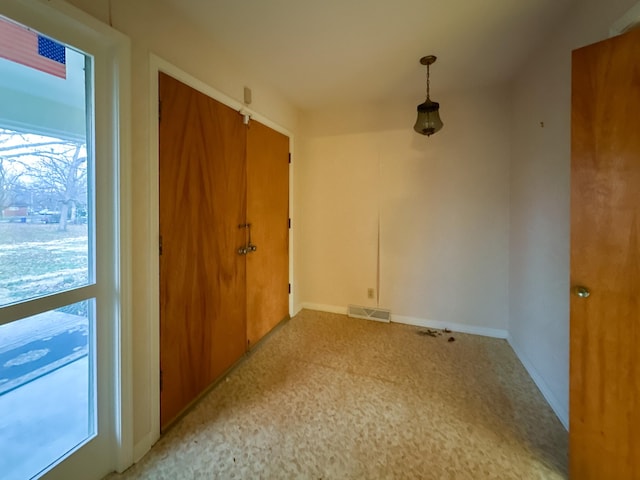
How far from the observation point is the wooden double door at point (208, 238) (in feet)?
5.40

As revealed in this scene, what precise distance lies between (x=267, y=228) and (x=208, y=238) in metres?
0.84

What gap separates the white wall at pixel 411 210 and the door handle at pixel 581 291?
168 centimetres

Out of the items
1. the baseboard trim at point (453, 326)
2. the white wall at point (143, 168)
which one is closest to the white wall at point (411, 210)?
the baseboard trim at point (453, 326)

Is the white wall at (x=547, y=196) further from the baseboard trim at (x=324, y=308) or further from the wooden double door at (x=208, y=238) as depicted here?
the wooden double door at (x=208, y=238)

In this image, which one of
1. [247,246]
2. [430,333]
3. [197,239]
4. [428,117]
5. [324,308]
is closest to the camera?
[197,239]

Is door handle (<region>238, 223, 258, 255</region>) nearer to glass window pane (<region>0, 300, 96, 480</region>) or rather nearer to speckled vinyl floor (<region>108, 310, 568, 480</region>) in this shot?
speckled vinyl floor (<region>108, 310, 568, 480</region>)

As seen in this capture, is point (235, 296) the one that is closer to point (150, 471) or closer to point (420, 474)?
point (150, 471)

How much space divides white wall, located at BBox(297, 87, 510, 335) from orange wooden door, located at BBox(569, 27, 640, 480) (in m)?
1.60

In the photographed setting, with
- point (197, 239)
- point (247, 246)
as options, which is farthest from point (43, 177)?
point (247, 246)

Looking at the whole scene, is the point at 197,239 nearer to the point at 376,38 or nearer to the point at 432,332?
the point at 376,38

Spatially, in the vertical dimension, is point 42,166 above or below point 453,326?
above

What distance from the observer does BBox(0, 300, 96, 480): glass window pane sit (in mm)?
1086

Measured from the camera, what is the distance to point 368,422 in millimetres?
1687

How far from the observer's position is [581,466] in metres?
1.25
